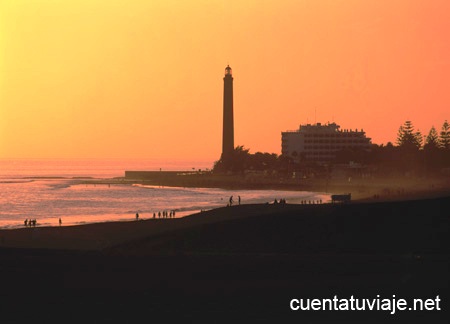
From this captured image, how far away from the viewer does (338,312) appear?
26219mm

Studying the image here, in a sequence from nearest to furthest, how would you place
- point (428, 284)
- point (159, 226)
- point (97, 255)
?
point (428, 284) → point (97, 255) → point (159, 226)

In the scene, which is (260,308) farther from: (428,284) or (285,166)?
(285,166)

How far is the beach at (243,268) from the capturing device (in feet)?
87.6

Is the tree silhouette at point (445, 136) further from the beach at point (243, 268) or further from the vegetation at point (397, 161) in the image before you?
the beach at point (243, 268)

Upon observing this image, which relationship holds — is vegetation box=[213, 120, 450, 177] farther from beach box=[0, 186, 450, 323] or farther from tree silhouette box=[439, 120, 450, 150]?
beach box=[0, 186, 450, 323]

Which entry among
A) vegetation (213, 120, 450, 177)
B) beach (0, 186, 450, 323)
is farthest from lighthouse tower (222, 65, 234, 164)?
beach (0, 186, 450, 323)

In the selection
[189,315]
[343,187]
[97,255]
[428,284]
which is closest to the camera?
[189,315]

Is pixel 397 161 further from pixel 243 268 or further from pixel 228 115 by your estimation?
pixel 243 268

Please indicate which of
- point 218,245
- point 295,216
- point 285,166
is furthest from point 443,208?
point 285,166

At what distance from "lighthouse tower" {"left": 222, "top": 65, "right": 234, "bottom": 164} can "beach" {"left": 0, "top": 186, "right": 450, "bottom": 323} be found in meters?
128

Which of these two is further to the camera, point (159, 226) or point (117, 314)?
point (159, 226)

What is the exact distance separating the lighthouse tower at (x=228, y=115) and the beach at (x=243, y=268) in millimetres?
127929

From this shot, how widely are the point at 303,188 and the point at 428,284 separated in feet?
361

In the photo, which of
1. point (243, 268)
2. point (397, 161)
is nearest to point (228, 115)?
point (397, 161)
